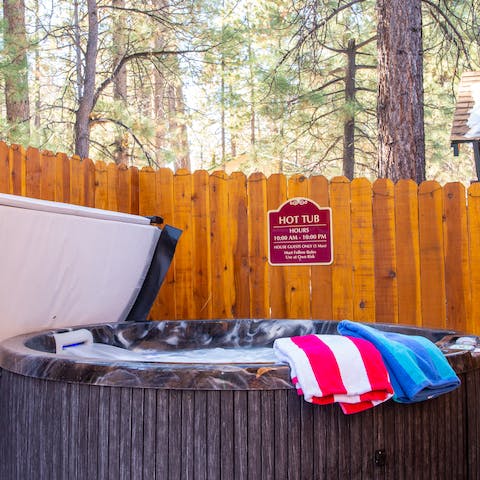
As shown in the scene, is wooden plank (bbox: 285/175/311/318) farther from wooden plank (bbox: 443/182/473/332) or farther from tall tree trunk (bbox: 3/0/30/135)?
tall tree trunk (bbox: 3/0/30/135)

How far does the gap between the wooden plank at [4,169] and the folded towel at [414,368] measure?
2402 millimetres

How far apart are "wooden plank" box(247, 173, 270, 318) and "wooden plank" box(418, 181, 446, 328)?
3.40ft

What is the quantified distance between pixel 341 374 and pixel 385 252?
2.32m

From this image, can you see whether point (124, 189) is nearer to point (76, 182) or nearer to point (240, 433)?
point (76, 182)

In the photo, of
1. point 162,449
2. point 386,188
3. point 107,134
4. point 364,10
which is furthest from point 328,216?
point 107,134

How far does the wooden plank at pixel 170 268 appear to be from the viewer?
4141mm

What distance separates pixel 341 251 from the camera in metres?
3.87

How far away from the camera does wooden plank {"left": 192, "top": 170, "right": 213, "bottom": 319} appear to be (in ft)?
13.4

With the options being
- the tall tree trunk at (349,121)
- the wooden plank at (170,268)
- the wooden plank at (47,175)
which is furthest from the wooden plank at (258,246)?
the tall tree trunk at (349,121)

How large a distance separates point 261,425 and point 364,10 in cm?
957

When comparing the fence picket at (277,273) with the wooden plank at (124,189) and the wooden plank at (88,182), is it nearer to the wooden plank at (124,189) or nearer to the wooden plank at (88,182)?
the wooden plank at (124,189)

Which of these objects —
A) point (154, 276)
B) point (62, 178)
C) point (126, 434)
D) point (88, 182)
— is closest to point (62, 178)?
point (62, 178)

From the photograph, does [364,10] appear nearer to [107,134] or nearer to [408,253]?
[107,134]

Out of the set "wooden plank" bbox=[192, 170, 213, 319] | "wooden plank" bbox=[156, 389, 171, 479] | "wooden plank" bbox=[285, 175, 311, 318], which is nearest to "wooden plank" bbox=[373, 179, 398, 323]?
"wooden plank" bbox=[285, 175, 311, 318]
